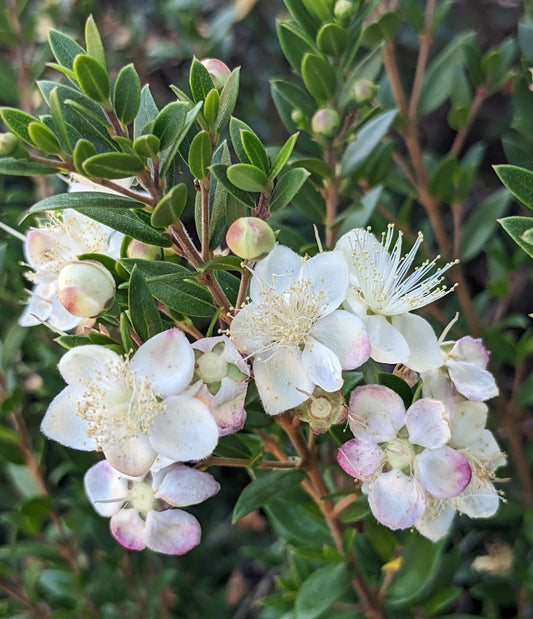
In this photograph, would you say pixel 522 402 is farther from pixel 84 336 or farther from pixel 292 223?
pixel 84 336

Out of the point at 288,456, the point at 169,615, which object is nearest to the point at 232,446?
the point at 288,456

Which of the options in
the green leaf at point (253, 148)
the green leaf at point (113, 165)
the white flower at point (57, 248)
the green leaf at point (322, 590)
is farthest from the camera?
the green leaf at point (322, 590)

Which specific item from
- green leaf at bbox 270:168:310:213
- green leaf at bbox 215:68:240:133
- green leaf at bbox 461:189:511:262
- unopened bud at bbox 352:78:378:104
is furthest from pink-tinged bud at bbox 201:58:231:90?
green leaf at bbox 461:189:511:262

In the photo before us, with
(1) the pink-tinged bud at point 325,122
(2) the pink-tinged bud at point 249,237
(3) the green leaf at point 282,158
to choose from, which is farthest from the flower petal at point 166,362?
(1) the pink-tinged bud at point 325,122

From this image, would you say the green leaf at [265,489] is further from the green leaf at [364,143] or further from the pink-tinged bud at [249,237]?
the green leaf at [364,143]

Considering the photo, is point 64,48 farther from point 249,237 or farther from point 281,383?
point 281,383

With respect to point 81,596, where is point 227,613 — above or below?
below

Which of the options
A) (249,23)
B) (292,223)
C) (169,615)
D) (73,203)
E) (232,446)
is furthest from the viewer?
(249,23)
